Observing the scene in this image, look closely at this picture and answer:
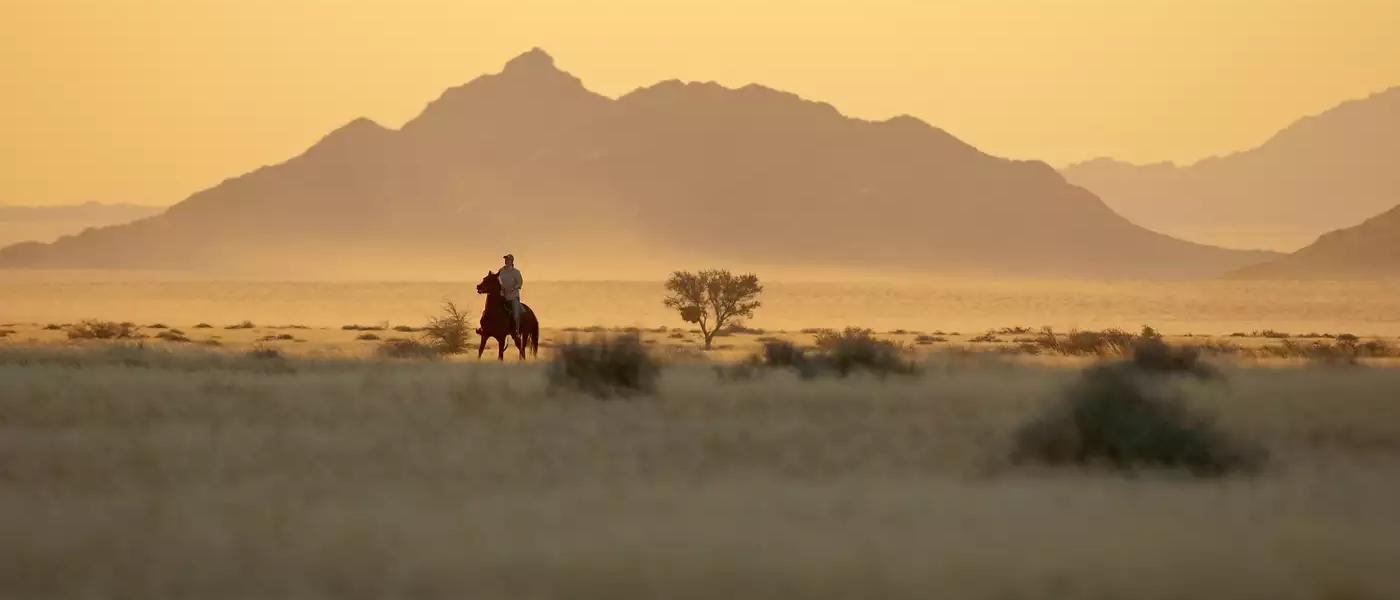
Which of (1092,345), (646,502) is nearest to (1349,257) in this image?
(1092,345)

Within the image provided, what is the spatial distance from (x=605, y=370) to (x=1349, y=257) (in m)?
144

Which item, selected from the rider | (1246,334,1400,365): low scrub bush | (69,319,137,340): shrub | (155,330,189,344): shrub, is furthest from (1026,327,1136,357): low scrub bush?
(69,319,137,340): shrub

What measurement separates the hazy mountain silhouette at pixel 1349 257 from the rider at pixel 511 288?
4982 inches

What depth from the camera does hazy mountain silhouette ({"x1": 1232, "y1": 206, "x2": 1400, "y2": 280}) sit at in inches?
5930

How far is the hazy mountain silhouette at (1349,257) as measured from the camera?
15062 centimetres

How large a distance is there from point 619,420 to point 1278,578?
9330 mm

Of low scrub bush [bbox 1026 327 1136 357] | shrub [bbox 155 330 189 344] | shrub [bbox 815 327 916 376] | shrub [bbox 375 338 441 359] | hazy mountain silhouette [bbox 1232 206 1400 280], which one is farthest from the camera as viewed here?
hazy mountain silhouette [bbox 1232 206 1400 280]

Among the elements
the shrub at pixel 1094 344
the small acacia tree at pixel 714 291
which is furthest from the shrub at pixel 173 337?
the shrub at pixel 1094 344

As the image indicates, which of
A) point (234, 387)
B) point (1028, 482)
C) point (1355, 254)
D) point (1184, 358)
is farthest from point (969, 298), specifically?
point (1028, 482)

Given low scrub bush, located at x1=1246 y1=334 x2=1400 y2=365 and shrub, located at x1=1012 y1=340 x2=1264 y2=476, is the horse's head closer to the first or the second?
low scrub bush, located at x1=1246 y1=334 x2=1400 y2=365

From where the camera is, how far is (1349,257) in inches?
6137

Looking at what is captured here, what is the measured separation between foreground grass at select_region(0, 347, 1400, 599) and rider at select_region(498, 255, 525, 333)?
784cm

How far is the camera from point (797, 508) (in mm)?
12125

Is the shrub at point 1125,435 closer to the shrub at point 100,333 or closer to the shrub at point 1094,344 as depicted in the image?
the shrub at point 1094,344
